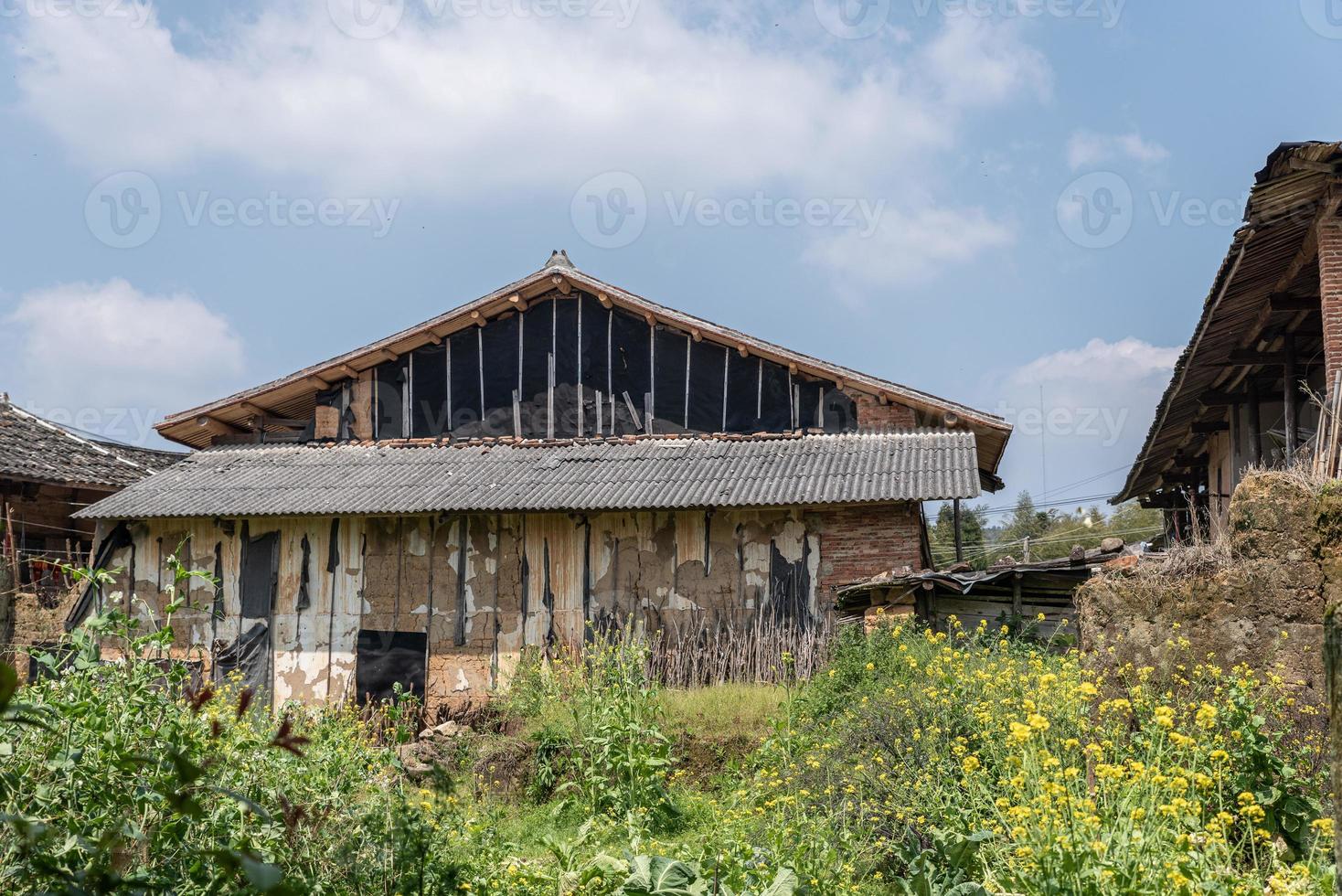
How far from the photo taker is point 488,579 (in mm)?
16719

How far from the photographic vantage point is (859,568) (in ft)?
52.0

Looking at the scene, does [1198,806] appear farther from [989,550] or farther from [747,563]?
[989,550]

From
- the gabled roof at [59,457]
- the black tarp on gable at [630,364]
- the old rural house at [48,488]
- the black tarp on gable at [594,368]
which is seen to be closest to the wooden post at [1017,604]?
the black tarp on gable at [630,364]

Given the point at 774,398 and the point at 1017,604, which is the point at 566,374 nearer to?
the point at 774,398

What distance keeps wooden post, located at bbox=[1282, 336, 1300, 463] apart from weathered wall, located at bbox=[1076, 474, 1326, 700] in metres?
5.91

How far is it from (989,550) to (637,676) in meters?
36.8

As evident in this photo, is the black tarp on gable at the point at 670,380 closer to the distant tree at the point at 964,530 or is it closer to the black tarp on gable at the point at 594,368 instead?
the black tarp on gable at the point at 594,368

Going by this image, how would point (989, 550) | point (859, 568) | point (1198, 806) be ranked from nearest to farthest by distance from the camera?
1. point (1198, 806)
2. point (859, 568)
3. point (989, 550)

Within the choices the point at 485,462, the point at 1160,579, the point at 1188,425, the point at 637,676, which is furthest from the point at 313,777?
the point at 1188,425

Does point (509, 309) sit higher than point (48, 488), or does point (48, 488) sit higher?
point (509, 309)

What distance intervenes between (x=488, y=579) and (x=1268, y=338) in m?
11.4

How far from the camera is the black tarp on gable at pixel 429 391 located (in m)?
19.3

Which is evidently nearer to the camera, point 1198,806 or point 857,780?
point 1198,806

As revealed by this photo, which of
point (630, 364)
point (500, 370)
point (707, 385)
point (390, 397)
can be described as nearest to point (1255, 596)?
point (707, 385)
